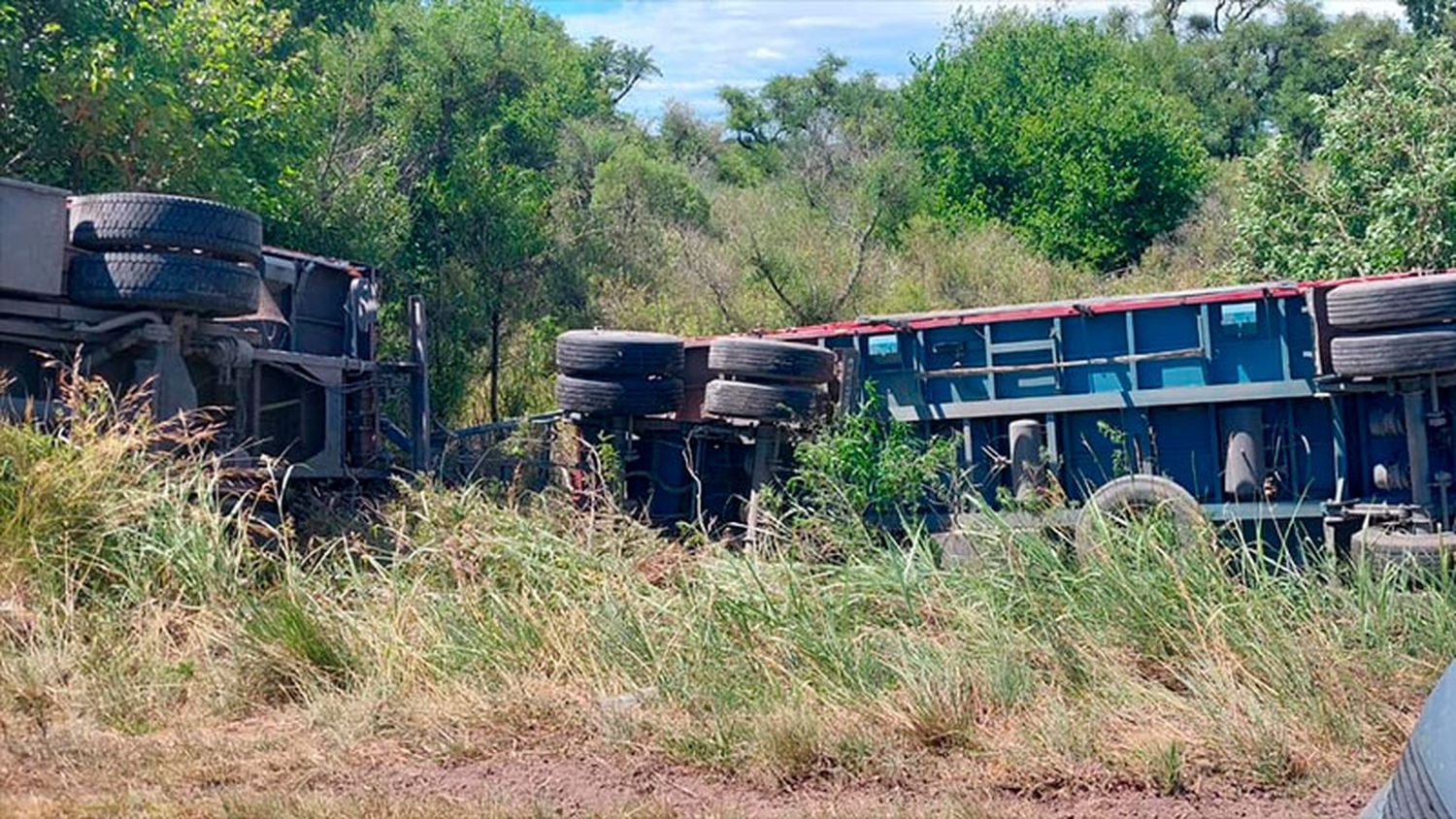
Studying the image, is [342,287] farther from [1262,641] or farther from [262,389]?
[1262,641]

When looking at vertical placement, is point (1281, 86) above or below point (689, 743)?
above

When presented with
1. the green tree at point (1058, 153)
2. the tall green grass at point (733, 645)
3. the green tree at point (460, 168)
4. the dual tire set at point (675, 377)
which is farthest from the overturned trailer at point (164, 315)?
the green tree at point (1058, 153)

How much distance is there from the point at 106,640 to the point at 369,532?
10.2 feet

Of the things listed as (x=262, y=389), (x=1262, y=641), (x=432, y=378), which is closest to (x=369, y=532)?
(x=262, y=389)

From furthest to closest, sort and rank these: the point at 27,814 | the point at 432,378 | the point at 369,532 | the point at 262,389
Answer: the point at 432,378 < the point at 262,389 < the point at 369,532 < the point at 27,814

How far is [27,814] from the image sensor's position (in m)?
5.82

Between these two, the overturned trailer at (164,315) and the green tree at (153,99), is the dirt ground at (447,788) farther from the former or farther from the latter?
the green tree at (153,99)

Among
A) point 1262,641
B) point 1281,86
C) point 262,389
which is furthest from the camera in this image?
point 1281,86

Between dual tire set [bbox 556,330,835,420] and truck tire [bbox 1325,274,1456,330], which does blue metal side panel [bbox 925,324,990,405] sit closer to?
dual tire set [bbox 556,330,835,420]

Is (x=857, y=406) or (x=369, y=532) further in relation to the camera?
(x=857, y=406)

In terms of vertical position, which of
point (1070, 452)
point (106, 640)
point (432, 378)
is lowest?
point (106, 640)

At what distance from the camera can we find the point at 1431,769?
11.8ft

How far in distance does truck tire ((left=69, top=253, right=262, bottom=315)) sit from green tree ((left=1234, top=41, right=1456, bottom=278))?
12.0 m

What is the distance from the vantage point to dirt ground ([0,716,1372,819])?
5.97m
